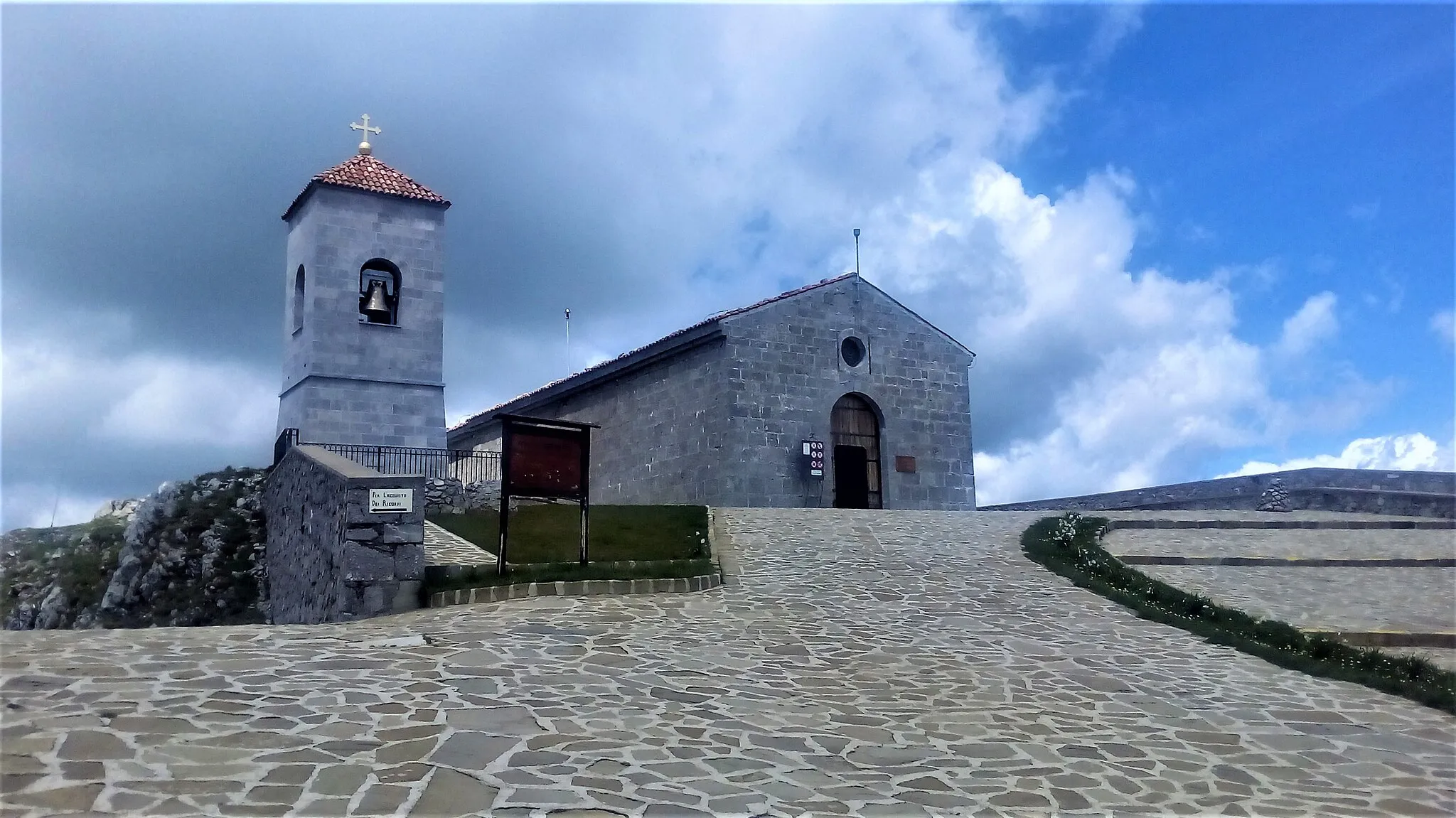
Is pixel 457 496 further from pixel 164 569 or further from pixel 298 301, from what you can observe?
pixel 298 301

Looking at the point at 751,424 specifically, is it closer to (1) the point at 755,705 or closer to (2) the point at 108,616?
(2) the point at 108,616

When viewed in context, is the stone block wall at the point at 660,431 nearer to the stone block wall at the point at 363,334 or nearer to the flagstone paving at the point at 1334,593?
the stone block wall at the point at 363,334

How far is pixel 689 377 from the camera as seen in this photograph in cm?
2214

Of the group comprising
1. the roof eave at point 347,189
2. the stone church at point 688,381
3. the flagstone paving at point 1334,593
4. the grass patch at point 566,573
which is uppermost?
the roof eave at point 347,189

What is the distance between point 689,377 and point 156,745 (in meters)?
17.6

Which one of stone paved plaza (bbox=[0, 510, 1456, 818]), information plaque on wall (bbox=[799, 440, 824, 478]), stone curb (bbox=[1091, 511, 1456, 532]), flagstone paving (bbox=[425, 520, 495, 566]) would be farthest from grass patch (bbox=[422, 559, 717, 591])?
stone curb (bbox=[1091, 511, 1456, 532])

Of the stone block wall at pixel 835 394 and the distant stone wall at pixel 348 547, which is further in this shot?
the stone block wall at pixel 835 394

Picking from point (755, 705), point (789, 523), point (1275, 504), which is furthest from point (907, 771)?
point (1275, 504)

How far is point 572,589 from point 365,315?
1184 cm

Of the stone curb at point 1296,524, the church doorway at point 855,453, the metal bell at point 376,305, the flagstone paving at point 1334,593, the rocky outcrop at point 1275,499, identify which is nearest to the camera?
the flagstone paving at point 1334,593

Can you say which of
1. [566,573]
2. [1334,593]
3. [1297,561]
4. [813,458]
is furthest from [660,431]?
[1334,593]

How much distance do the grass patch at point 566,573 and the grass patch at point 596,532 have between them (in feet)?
0.85

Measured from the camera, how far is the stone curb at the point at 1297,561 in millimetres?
14195

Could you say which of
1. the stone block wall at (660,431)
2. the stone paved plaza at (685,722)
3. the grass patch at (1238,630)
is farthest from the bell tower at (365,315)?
the grass patch at (1238,630)
